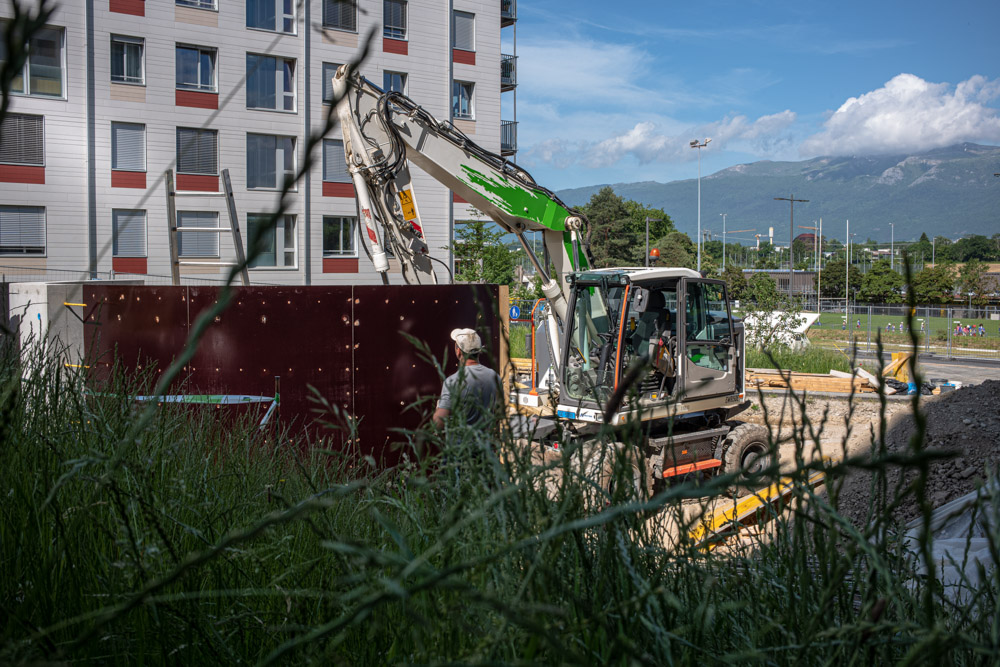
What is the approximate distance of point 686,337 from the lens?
451 inches

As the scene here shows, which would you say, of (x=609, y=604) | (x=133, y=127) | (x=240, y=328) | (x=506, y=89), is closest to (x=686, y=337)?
(x=240, y=328)

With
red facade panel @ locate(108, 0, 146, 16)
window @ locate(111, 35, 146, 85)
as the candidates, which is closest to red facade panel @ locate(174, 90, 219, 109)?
window @ locate(111, 35, 146, 85)

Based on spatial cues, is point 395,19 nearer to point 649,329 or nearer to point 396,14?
point 396,14

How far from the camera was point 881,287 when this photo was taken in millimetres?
62875

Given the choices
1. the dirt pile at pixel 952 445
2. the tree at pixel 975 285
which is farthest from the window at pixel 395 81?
the tree at pixel 975 285

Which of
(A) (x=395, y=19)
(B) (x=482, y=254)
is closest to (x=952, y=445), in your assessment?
(B) (x=482, y=254)

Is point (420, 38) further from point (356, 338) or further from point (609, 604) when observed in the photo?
point (609, 604)

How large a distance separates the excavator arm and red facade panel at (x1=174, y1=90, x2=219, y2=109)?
25.0 metres

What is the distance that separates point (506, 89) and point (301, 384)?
37.8 m

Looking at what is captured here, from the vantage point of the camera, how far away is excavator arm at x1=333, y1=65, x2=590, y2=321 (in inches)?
416

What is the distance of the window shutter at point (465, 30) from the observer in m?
38.5

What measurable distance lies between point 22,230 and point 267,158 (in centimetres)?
967

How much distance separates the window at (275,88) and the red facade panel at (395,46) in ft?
13.7

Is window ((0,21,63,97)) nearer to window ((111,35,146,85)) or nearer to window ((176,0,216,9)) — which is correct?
window ((111,35,146,85))
